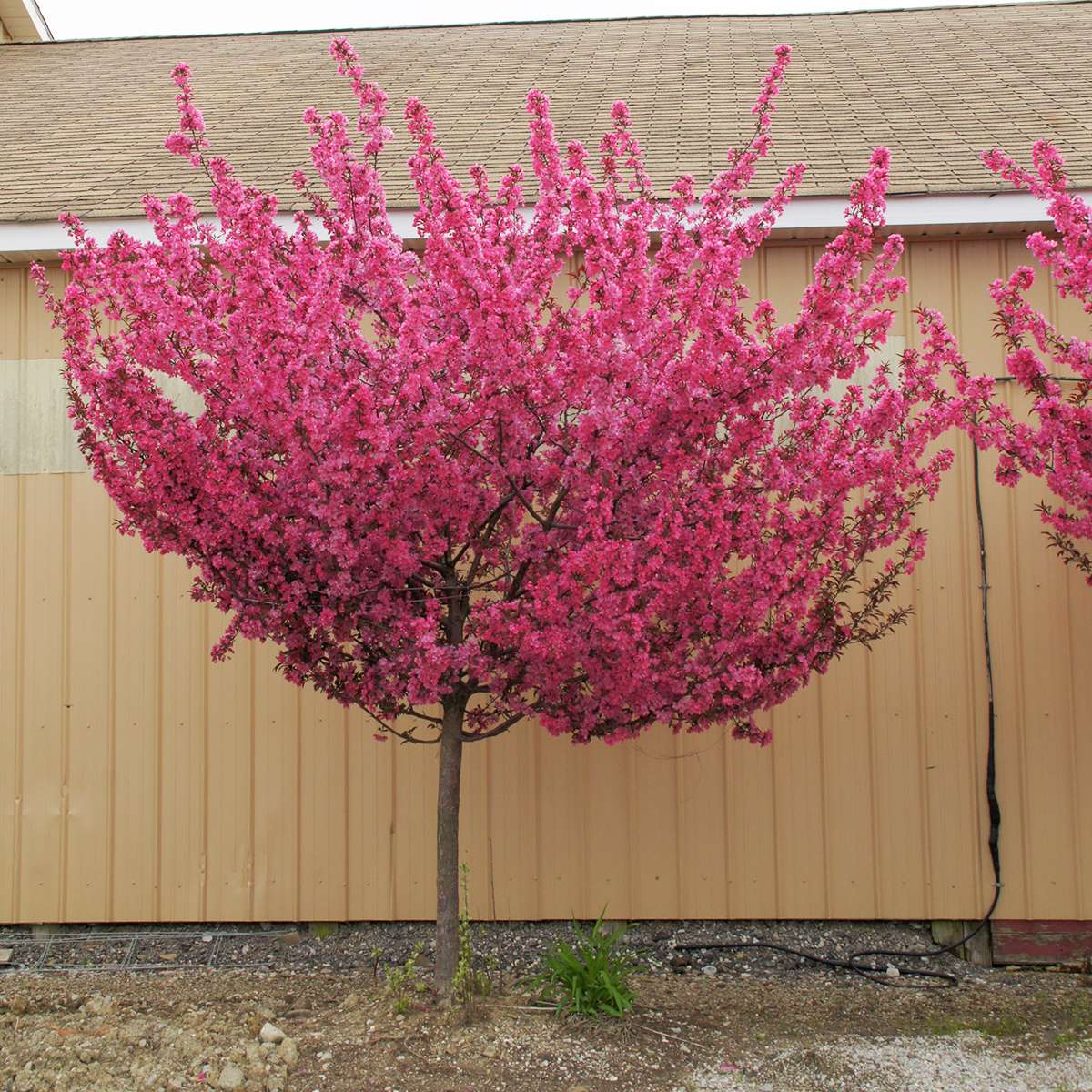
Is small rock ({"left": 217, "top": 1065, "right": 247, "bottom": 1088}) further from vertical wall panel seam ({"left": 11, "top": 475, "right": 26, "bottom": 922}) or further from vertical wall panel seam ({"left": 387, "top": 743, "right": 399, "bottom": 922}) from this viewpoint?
vertical wall panel seam ({"left": 11, "top": 475, "right": 26, "bottom": 922})

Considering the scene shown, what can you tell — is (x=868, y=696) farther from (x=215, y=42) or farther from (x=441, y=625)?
(x=215, y=42)

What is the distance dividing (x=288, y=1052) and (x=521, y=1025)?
0.79 meters

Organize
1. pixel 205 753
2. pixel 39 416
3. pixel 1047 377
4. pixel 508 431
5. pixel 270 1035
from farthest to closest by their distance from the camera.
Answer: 1. pixel 39 416
2. pixel 205 753
3. pixel 1047 377
4. pixel 270 1035
5. pixel 508 431

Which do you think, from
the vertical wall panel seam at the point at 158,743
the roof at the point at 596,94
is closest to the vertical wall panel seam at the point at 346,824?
the vertical wall panel seam at the point at 158,743

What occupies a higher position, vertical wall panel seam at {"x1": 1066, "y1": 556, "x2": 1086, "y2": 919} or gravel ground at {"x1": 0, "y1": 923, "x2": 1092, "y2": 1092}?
vertical wall panel seam at {"x1": 1066, "y1": 556, "x2": 1086, "y2": 919}

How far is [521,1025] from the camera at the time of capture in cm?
372

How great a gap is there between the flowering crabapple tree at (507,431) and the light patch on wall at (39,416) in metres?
1.40

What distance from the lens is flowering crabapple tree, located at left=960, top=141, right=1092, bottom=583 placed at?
366 cm

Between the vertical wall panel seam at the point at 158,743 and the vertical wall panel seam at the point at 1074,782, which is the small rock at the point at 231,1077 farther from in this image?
A: the vertical wall panel seam at the point at 1074,782

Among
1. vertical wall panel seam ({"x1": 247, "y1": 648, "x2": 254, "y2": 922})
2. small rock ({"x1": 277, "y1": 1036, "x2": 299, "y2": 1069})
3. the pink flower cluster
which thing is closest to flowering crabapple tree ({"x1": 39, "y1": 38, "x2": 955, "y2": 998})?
the pink flower cluster

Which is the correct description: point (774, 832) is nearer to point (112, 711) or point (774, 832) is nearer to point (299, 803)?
point (299, 803)

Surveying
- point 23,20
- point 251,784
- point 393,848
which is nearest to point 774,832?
point 393,848

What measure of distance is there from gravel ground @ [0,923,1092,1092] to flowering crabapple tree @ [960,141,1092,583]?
1881mm

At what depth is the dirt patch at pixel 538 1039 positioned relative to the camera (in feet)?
11.2
